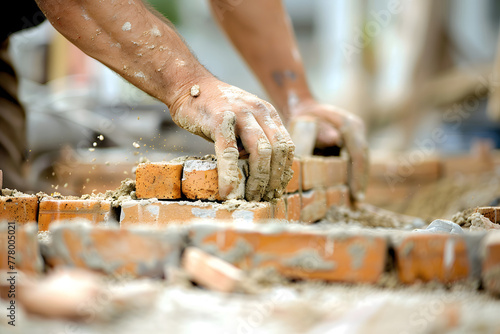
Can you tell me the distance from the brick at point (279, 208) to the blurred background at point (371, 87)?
3.40 m

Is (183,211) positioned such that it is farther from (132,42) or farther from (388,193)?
(388,193)

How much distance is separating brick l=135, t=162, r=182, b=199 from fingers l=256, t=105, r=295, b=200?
0.39m

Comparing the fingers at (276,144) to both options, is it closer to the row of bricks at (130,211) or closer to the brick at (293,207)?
the row of bricks at (130,211)

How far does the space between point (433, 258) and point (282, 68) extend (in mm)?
2556

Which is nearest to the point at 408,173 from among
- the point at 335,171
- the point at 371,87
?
the point at 335,171

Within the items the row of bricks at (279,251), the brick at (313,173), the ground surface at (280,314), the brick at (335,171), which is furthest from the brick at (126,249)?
the brick at (335,171)

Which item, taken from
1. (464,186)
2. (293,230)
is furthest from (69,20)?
(464,186)

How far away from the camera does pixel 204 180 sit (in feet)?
6.23

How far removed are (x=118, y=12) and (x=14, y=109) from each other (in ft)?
8.09

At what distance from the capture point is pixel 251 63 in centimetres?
360

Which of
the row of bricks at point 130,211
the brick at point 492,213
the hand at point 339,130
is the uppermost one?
the hand at point 339,130

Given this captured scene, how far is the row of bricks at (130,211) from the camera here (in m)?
1.84

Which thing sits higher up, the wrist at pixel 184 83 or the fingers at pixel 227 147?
the wrist at pixel 184 83

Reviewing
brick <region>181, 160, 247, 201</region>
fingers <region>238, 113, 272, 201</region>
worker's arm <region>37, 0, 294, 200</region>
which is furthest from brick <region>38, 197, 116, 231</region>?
fingers <region>238, 113, 272, 201</region>
